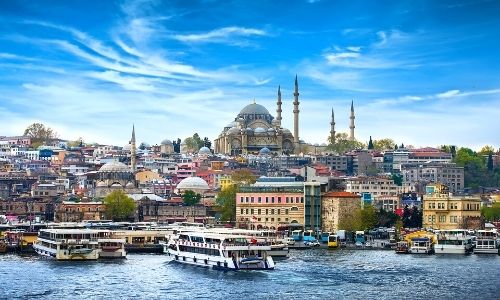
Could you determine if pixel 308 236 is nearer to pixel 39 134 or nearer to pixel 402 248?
pixel 402 248

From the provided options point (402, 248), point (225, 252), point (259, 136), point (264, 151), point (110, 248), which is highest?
point (259, 136)

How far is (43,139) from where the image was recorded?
6452 inches

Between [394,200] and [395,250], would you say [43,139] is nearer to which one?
[394,200]

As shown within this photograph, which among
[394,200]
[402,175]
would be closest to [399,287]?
[394,200]

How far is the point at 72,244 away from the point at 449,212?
2801cm

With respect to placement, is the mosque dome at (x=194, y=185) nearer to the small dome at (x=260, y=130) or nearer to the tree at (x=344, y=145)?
the small dome at (x=260, y=130)

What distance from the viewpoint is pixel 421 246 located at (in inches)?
2361

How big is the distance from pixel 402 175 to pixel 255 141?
1794cm

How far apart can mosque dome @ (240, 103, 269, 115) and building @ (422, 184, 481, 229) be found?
67367mm

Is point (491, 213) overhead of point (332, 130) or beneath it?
beneath

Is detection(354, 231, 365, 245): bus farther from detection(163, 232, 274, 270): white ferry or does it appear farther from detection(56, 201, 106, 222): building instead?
detection(56, 201, 106, 222): building

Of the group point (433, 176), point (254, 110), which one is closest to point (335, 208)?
point (433, 176)

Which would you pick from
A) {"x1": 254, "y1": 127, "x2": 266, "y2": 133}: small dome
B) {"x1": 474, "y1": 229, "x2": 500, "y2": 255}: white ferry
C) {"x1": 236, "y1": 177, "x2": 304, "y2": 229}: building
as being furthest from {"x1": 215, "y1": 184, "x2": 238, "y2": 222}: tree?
{"x1": 254, "y1": 127, "x2": 266, "y2": 133}: small dome

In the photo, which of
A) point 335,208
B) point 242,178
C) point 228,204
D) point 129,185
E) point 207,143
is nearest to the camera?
point 335,208
